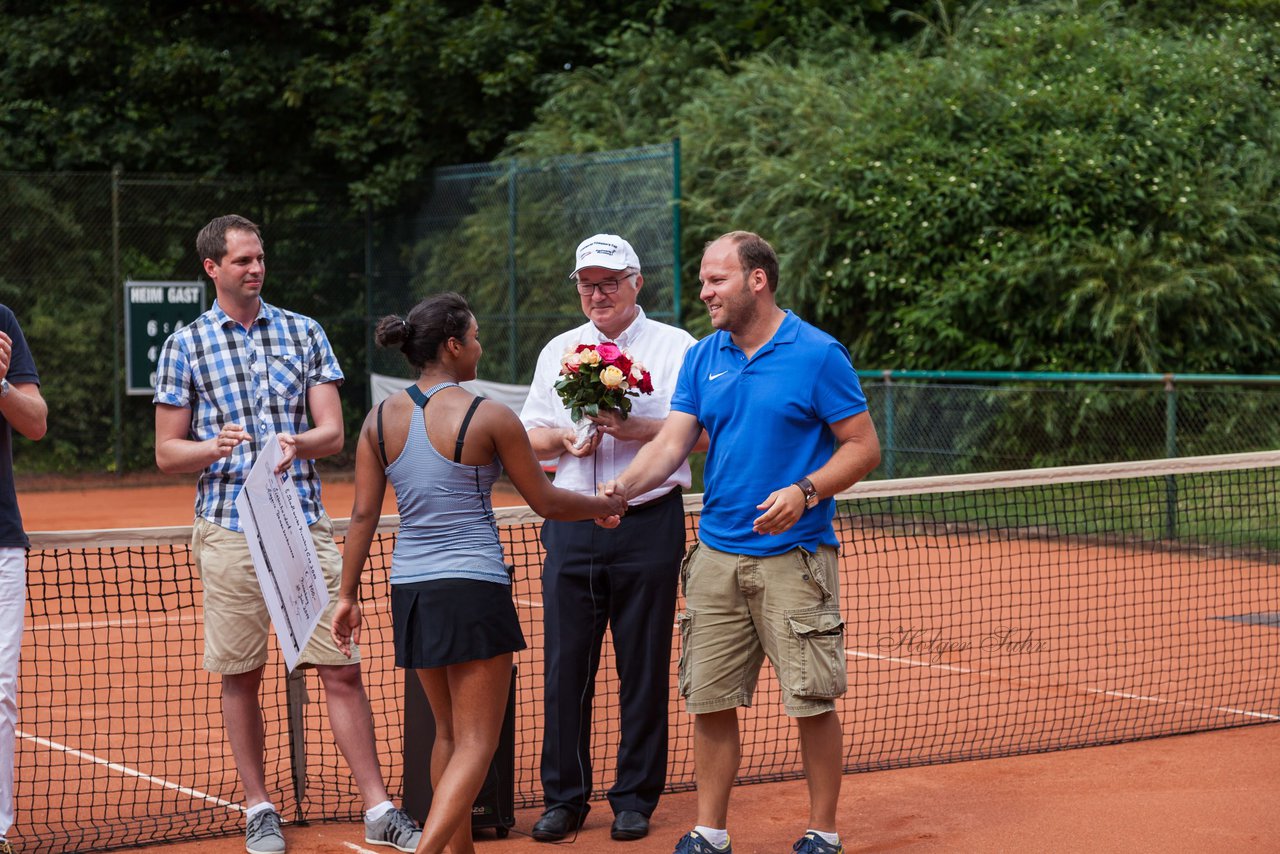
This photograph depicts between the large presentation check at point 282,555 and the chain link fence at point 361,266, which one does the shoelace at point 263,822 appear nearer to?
the large presentation check at point 282,555

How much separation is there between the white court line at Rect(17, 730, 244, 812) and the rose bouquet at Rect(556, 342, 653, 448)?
2027 millimetres

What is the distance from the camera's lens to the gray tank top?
436 cm

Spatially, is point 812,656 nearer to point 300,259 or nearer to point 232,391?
point 232,391

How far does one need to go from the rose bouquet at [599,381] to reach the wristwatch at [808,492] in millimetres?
705

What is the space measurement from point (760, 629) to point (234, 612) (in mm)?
1714

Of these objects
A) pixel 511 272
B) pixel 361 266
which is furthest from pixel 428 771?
pixel 361 266

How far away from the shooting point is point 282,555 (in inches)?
188

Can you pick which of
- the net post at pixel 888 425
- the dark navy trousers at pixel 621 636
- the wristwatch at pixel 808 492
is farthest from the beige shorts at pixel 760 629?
the net post at pixel 888 425

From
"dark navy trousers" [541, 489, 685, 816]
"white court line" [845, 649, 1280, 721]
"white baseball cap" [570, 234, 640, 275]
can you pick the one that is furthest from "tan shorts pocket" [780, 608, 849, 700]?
"white court line" [845, 649, 1280, 721]

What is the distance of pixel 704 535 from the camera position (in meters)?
4.98

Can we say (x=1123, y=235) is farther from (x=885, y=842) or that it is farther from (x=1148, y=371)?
(x=885, y=842)

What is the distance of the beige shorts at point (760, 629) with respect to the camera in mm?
4730

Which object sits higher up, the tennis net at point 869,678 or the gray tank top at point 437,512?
the gray tank top at point 437,512

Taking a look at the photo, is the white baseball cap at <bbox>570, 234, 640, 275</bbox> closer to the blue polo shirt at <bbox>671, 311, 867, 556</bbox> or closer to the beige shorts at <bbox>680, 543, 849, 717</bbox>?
the blue polo shirt at <bbox>671, 311, 867, 556</bbox>
